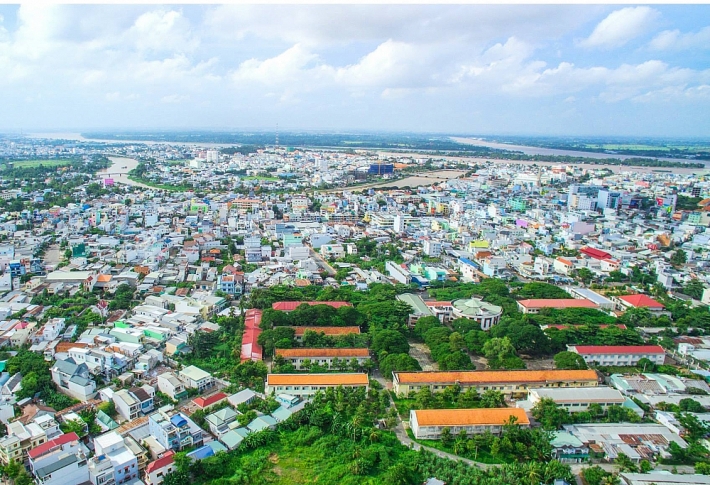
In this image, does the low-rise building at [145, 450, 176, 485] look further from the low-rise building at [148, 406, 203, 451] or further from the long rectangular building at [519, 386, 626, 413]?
the long rectangular building at [519, 386, 626, 413]

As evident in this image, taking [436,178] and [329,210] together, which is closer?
[329,210]

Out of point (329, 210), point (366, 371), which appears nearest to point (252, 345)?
point (366, 371)

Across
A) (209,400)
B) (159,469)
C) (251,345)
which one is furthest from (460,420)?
(251,345)

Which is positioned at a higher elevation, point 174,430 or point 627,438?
point 174,430

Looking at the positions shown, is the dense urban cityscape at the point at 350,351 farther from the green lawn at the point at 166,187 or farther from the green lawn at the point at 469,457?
the green lawn at the point at 166,187

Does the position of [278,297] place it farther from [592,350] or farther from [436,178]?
[436,178]

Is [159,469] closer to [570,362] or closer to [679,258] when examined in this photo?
[570,362]
